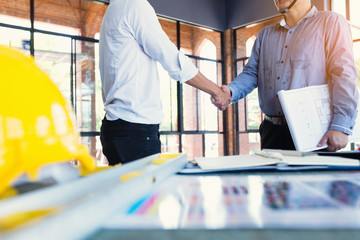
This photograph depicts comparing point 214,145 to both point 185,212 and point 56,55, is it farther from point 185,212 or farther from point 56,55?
point 185,212

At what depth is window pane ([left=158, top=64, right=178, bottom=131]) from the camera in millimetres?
6604

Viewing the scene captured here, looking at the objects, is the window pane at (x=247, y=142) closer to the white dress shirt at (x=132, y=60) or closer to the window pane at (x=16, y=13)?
the window pane at (x=16, y=13)

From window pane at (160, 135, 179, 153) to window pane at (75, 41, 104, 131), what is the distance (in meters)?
1.46

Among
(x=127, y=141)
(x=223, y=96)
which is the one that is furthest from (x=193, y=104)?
(x=127, y=141)

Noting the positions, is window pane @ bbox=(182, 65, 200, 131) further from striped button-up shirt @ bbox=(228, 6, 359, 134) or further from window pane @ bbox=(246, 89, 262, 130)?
striped button-up shirt @ bbox=(228, 6, 359, 134)

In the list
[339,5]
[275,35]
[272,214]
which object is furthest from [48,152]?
[339,5]

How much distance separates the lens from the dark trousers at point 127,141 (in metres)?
1.42

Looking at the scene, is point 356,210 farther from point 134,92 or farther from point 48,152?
point 134,92

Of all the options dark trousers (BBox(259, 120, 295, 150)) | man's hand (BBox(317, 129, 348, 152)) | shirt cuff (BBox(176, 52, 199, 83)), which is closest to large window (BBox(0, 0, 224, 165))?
shirt cuff (BBox(176, 52, 199, 83))

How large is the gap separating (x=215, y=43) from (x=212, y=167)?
277 inches

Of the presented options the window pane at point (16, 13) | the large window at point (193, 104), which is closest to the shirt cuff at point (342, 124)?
the window pane at point (16, 13)

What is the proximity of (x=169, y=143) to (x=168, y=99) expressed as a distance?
96 cm

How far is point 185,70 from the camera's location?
1720mm

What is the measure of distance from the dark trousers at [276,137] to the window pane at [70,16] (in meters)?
4.57
